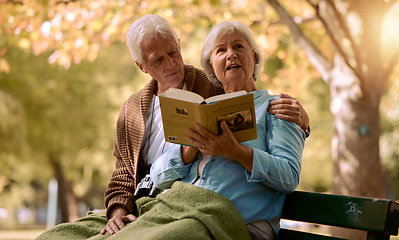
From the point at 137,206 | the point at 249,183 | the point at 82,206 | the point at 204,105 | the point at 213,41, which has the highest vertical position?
the point at 213,41

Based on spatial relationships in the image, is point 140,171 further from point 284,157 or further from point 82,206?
point 82,206

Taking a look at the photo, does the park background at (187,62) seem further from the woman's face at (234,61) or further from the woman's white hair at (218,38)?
the woman's face at (234,61)

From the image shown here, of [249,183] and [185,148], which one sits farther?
[185,148]

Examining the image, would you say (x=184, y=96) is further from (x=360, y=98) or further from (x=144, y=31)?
(x=360, y=98)

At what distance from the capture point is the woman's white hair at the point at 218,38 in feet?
9.03

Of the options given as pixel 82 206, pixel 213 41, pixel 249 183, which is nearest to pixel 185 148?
pixel 249 183

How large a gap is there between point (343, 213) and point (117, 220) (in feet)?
4.08

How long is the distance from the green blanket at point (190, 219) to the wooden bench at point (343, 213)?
431 millimetres

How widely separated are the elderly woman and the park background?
8.77 ft

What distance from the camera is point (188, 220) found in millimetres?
2248

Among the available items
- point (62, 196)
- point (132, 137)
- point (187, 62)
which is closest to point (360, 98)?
point (132, 137)

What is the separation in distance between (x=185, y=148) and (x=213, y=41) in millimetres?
647

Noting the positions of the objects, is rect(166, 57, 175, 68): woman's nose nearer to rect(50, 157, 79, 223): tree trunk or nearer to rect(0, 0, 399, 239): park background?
rect(0, 0, 399, 239): park background

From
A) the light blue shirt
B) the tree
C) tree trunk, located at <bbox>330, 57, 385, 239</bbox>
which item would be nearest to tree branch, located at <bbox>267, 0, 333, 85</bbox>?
the tree
